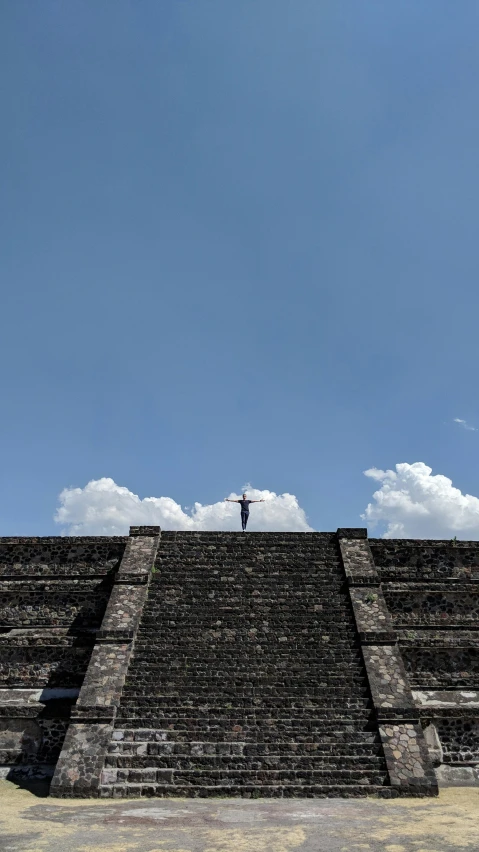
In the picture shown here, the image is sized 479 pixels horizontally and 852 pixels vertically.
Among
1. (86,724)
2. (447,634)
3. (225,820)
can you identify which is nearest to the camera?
(225,820)

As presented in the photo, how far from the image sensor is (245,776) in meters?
8.68

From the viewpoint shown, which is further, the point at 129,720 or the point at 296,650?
the point at 296,650

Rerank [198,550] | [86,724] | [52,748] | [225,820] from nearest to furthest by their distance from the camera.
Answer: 1. [225,820]
2. [86,724]
3. [52,748]
4. [198,550]

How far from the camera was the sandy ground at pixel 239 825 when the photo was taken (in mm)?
5797

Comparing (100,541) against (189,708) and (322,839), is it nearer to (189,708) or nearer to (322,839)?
(189,708)

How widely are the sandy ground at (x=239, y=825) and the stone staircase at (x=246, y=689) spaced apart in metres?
0.47

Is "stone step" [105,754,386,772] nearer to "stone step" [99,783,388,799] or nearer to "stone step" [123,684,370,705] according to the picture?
"stone step" [99,783,388,799]

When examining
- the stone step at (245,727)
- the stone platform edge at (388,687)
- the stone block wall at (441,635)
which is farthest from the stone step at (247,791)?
the stone block wall at (441,635)

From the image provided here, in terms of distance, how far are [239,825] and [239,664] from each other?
432 centimetres

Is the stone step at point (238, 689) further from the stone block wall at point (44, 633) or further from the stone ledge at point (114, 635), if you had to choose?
the stone block wall at point (44, 633)

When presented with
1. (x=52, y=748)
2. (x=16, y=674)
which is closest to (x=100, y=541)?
(x=16, y=674)

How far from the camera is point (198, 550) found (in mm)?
15203

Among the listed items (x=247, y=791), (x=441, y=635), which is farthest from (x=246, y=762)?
(x=441, y=635)

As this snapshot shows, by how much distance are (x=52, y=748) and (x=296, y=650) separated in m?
5.13
